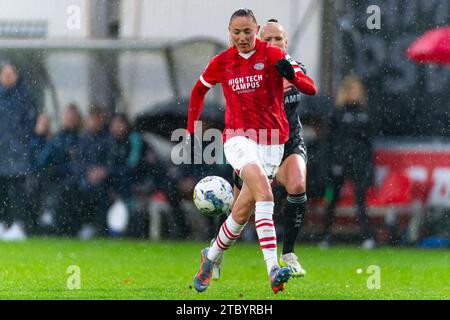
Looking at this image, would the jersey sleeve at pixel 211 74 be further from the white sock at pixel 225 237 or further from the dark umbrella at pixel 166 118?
the dark umbrella at pixel 166 118

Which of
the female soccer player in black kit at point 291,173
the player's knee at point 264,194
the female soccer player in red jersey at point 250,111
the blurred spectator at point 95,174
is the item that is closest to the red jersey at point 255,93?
the female soccer player in red jersey at point 250,111

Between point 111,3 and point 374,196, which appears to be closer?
point 374,196

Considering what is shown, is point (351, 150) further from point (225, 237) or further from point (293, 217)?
point (225, 237)

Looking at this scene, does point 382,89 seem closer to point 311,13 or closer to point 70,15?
point 311,13

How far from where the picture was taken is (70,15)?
14914 millimetres

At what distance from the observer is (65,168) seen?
14734mm

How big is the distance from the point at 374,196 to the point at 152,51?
2.96 m

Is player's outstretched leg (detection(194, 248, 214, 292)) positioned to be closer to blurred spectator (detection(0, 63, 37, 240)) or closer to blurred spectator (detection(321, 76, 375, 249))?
blurred spectator (detection(321, 76, 375, 249))

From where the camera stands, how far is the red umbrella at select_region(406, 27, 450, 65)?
13453 millimetres

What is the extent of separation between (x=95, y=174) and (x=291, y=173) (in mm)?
5587

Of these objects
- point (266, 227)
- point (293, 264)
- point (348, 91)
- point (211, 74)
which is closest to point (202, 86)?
point (211, 74)
